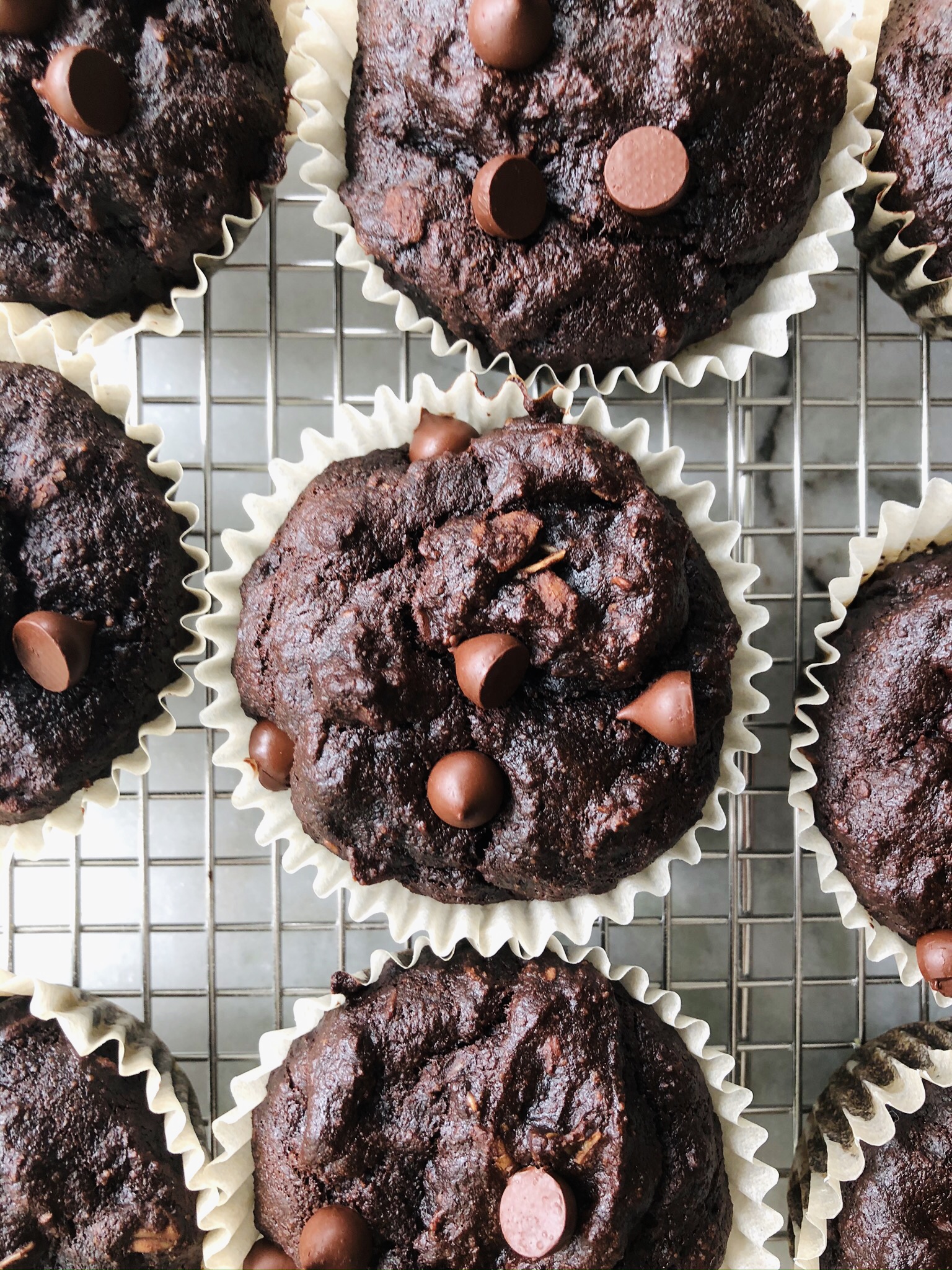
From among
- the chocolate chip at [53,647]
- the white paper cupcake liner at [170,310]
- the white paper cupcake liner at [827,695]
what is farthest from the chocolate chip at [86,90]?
the white paper cupcake liner at [827,695]

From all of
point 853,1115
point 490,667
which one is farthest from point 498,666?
point 853,1115

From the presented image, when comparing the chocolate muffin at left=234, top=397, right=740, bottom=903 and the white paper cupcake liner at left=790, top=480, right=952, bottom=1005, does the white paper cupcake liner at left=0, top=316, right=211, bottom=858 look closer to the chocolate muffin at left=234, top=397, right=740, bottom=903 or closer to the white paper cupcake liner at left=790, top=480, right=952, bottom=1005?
the chocolate muffin at left=234, top=397, right=740, bottom=903

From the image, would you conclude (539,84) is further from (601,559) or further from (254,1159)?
(254,1159)

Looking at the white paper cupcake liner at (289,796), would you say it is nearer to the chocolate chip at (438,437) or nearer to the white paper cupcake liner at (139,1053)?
the chocolate chip at (438,437)

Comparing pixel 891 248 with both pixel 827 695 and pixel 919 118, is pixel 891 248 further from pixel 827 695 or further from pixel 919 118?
pixel 827 695

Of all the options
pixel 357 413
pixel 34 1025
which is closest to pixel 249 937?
pixel 34 1025

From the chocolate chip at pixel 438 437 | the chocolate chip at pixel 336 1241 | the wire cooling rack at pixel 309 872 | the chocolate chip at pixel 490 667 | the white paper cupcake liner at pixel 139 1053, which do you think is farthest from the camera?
the wire cooling rack at pixel 309 872

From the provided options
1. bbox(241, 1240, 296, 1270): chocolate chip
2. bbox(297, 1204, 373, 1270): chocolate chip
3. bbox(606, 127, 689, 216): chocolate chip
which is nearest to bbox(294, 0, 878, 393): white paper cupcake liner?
bbox(606, 127, 689, 216): chocolate chip
